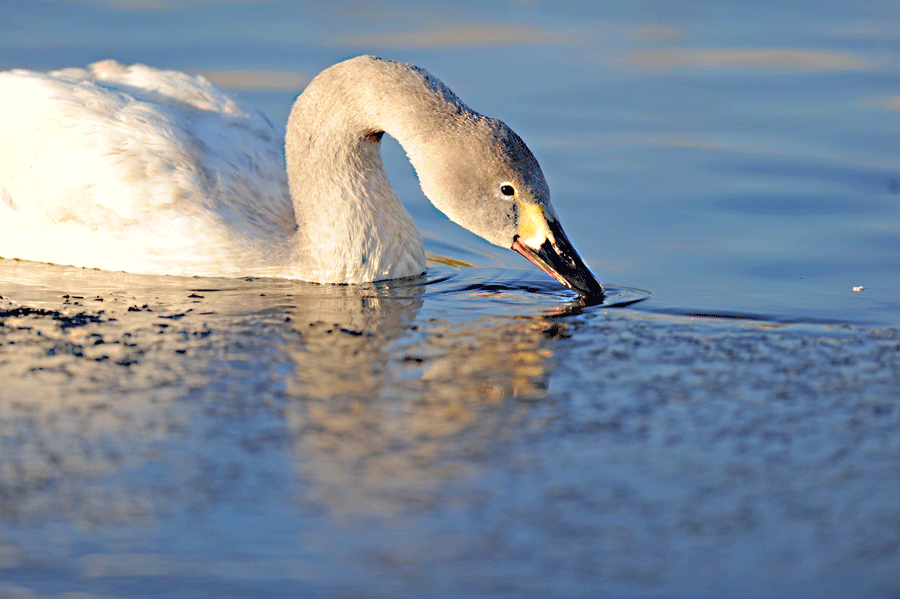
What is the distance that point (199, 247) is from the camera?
19.5 ft

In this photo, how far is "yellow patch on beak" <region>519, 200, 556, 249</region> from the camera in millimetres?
5566

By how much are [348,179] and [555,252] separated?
3.74ft

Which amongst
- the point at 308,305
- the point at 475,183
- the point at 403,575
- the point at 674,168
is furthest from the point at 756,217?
the point at 403,575

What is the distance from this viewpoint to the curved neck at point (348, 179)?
230 inches

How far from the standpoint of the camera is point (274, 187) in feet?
21.6

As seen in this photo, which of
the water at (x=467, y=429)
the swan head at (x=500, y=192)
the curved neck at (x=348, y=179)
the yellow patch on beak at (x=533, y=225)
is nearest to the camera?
the water at (x=467, y=429)

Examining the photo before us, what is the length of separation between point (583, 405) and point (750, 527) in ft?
3.25

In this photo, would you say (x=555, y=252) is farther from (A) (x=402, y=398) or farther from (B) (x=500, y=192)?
(A) (x=402, y=398)

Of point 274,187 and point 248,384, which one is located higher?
point 274,187

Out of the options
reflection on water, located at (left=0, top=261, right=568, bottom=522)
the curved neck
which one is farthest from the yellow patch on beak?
the curved neck

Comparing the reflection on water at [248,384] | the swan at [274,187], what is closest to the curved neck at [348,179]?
the swan at [274,187]

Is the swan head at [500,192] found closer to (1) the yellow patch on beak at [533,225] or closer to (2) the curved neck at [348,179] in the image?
(1) the yellow patch on beak at [533,225]

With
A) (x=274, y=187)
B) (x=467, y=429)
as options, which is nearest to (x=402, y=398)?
(x=467, y=429)

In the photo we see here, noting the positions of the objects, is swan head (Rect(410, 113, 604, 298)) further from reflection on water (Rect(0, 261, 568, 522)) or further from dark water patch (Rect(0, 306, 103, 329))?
dark water patch (Rect(0, 306, 103, 329))
